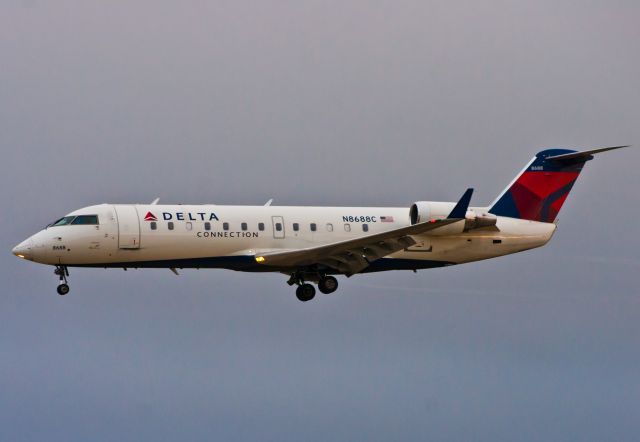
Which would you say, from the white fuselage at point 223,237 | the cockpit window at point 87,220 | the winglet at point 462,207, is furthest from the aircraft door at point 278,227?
the cockpit window at point 87,220

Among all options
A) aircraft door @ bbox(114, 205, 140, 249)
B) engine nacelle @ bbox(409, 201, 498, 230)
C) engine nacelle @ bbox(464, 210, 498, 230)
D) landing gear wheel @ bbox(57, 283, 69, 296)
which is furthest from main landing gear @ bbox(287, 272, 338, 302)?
landing gear wheel @ bbox(57, 283, 69, 296)

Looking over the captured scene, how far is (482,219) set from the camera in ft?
156

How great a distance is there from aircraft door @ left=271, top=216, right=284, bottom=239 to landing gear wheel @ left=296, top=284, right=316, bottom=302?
2267 millimetres

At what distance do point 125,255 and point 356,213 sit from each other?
28.2 ft

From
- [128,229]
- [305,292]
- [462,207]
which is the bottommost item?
[305,292]

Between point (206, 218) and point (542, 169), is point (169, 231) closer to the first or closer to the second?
point (206, 218)

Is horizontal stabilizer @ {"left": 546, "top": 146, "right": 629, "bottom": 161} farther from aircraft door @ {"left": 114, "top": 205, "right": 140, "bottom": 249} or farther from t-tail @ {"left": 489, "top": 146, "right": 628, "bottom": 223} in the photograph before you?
aircraft door @ {"left": 114, "top": 205, "right": 140, "bottom": 249}

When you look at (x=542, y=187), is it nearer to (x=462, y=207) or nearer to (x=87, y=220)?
(x=462, y=207)

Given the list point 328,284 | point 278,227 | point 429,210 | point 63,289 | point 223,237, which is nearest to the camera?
point 63,289

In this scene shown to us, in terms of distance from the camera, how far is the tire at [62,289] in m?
44.4

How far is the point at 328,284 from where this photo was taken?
154 feet

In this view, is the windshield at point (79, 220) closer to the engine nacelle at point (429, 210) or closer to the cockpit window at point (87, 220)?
the cockpit window at point (87, 220)

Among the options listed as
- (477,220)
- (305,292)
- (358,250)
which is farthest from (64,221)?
(477,220)

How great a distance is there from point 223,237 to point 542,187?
12.7 m
